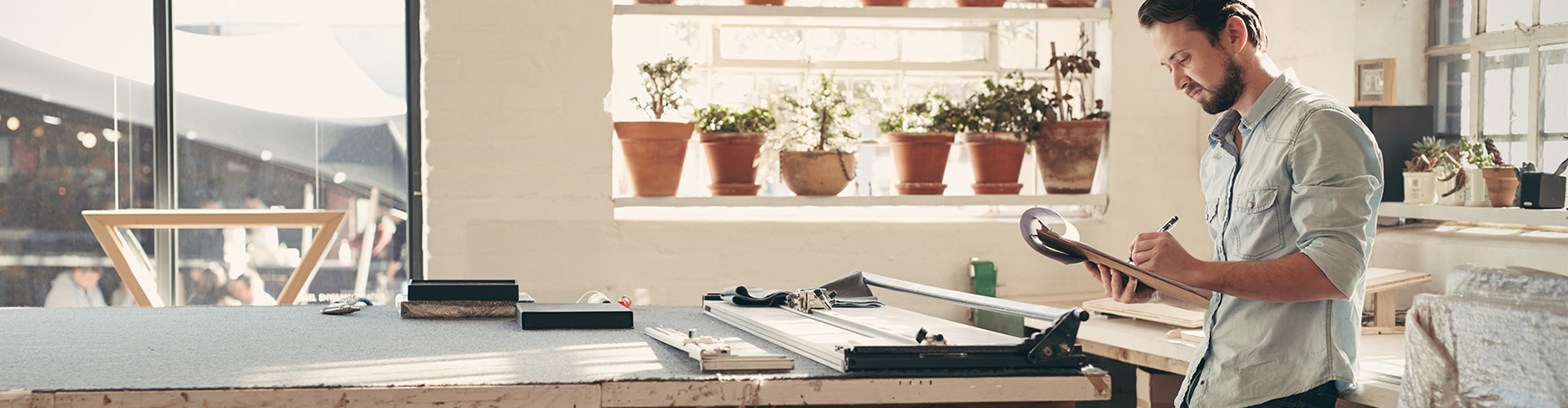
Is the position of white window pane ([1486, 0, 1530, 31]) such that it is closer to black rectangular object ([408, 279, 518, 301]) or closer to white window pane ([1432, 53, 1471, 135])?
white window pane ([1432, 53, 1471, 135])

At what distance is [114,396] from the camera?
120 cm

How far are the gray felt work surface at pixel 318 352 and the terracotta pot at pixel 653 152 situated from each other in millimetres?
1355

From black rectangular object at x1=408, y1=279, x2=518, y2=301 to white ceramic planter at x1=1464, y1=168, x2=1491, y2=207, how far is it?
2.24 meters

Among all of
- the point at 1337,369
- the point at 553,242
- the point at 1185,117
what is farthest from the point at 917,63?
the point at 1337,369

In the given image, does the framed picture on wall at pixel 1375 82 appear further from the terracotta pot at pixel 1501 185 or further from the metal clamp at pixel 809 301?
the metal clamp at pixel 809 301

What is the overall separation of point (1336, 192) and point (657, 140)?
2.15 metres

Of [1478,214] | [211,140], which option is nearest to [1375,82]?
[1478,214]

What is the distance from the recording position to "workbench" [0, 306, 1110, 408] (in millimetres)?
1213

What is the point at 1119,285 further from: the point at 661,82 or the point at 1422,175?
the point at 661,82

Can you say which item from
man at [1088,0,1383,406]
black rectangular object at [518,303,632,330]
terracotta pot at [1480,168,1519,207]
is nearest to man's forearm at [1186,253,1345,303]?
man at [1088,0,1383,406]

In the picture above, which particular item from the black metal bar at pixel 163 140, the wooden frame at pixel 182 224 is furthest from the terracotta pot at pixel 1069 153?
the black metal bar at pixel 163 140

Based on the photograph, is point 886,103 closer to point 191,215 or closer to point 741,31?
point 741,31

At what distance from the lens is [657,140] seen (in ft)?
10.5

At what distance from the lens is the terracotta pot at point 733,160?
320 centimetres
